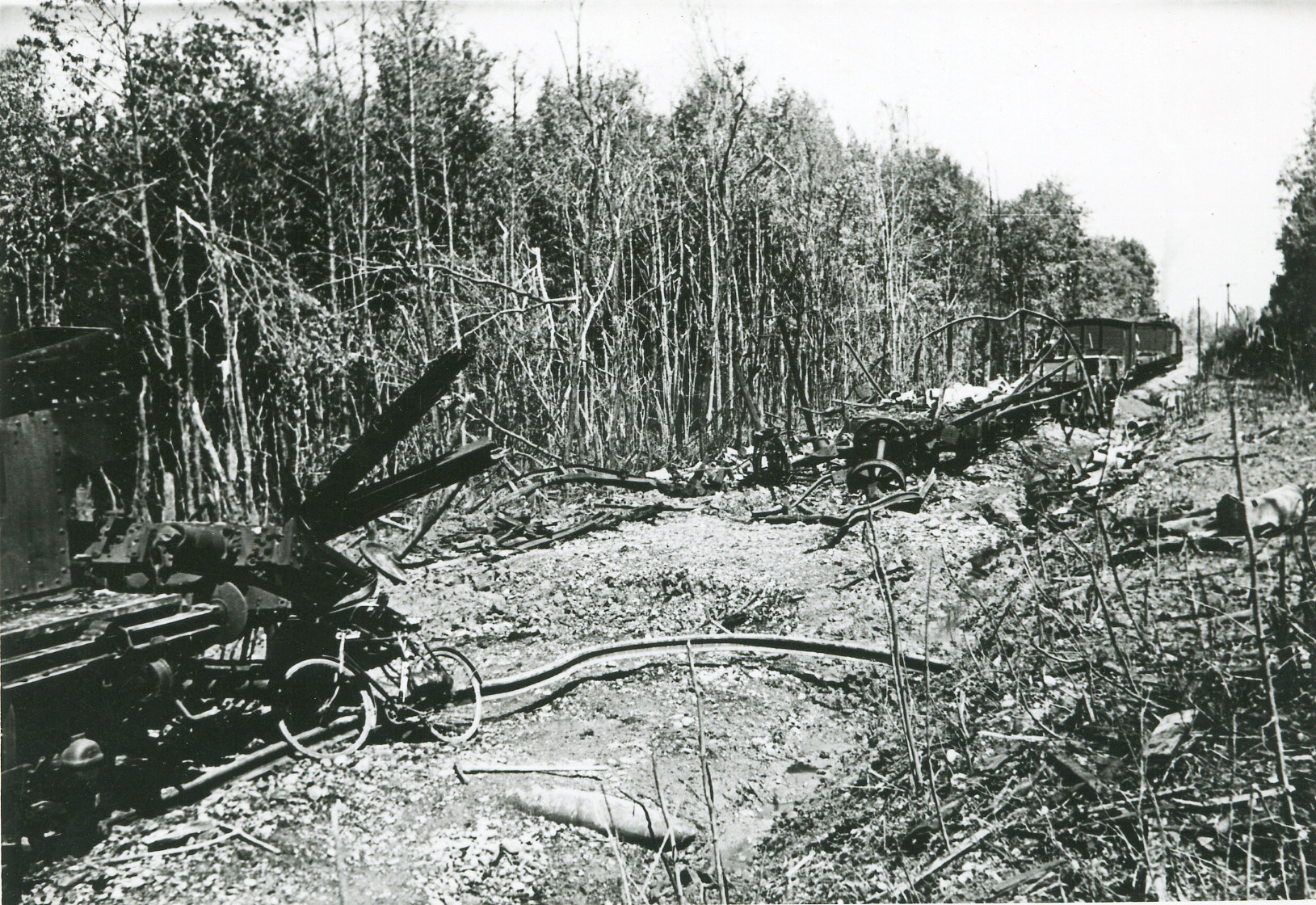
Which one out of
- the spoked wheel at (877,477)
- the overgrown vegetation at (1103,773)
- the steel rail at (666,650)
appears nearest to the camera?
the overgrown vegetation at (1103,773)

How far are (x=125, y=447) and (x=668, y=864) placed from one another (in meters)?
10.3

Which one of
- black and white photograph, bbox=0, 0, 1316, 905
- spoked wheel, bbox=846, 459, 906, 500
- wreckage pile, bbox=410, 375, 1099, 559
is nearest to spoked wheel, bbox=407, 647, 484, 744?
black and white photograph, bbox=0, 0, 1316, 905

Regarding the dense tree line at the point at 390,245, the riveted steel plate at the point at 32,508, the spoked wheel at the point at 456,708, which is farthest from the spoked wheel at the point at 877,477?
the riveted steel plate at the point at 32,508

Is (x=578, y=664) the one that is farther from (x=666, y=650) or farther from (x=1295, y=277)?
(x=1295, y=277)

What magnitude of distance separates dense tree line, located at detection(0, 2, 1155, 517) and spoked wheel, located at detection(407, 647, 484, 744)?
11.1 ft

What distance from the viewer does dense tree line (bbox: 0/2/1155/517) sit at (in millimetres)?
10633

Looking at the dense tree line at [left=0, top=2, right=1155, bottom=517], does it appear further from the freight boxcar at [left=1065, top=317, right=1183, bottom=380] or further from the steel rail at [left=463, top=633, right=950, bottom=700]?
the freight boxcar at [left=1065, top=317, right=1183, bottom=380]

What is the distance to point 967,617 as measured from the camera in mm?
6246

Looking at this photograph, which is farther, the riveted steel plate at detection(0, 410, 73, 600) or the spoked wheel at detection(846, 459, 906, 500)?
the spoked wheel at detection(846, 459, 906, 500)

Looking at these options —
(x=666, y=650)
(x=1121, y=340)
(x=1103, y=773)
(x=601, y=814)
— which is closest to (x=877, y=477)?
(x=666, y=650)

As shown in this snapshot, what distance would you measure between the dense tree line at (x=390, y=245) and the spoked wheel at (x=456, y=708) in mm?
3379

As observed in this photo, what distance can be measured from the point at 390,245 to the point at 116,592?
385 inches

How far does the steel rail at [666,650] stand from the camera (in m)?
6.29

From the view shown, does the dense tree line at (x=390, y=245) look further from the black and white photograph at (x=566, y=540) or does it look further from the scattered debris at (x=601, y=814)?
the scattered debris at (x=601, y=814)
